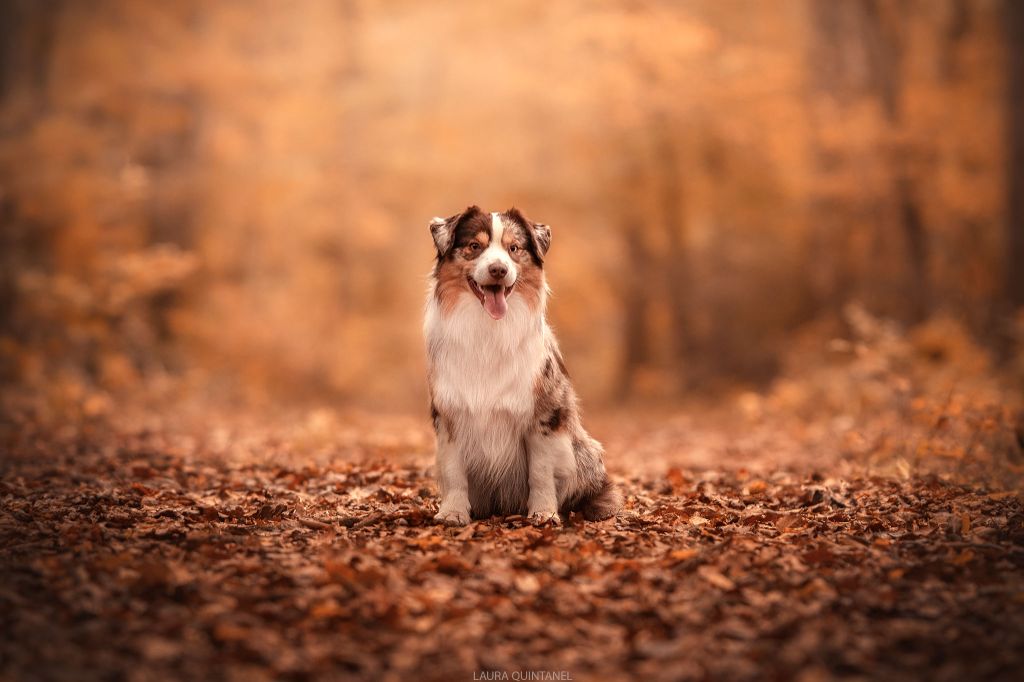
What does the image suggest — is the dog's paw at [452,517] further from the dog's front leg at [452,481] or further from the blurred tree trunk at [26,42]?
the blurred tree trunk at [26,42]

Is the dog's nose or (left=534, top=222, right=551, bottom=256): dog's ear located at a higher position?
(left=534, top=222, right=551, bottom=256): dog's ear

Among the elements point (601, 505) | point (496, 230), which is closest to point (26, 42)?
point (496, 230)

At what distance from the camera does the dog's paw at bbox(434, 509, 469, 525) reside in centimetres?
543

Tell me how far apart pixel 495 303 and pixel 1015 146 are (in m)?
11.2

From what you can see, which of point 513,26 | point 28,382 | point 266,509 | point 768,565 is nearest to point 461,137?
point 513,26

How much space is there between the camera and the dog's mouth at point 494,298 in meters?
5.27

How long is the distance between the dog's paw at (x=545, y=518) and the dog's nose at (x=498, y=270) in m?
1.49

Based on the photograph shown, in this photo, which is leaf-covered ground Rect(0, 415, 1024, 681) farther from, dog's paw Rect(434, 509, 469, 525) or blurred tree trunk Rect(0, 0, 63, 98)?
blurred tree trunk Rect(0, 0, 63, 98)

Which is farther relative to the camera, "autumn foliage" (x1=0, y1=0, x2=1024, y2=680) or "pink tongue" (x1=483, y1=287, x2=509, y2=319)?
"pink tongue" (x1=483, y1=287, x2=509, y2=319)

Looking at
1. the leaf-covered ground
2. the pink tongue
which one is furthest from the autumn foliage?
the pink tongue

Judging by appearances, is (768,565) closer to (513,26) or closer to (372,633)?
(372,633)

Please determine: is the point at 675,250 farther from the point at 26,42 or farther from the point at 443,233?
the point at 443,233

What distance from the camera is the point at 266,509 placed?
5.81 meters

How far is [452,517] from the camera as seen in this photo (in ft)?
17.9
